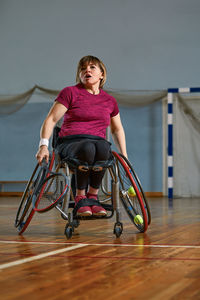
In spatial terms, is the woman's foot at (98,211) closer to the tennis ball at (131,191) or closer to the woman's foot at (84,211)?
the woman's foot at (84,211)

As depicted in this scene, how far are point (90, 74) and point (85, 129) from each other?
0.31 meters

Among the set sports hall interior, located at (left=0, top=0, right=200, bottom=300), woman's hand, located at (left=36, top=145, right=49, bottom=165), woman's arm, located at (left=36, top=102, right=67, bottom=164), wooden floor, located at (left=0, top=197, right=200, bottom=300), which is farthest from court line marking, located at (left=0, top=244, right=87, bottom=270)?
sports hall interior, located at (left=0, top=0, right=200, bottom=300)

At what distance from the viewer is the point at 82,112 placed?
→ 2.72 metres

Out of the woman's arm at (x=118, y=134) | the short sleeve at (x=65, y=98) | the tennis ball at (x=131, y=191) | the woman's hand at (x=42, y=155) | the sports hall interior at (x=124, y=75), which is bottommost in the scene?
the tennis ball at (x=131, y=191)

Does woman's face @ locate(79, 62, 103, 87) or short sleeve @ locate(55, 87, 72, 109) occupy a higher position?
woman's face @ locate(79, 62, 103, 87)

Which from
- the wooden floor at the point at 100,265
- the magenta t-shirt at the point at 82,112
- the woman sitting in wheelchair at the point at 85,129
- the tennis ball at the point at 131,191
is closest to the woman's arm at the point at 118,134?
the woman sitting in wheelchair at the point at 85,129

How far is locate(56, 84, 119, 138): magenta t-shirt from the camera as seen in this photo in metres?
2.71

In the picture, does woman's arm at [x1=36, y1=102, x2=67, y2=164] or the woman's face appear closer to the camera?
woman's arm at [x1=36, y1=102, x2=67, y2=164]

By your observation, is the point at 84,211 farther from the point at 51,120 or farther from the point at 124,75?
the point at 124,75

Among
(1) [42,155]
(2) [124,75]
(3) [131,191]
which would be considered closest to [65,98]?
(1) [42,155]

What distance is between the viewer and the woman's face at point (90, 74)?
279cm

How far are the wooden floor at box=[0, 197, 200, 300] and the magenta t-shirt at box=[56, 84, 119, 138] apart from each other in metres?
0.54

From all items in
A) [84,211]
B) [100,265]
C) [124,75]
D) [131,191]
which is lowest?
[100,265]

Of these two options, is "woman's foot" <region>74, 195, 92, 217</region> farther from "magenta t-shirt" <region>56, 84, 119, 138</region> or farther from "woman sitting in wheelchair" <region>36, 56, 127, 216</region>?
"magenta t-shirt" <region>56, 84, 119, 138</region>
